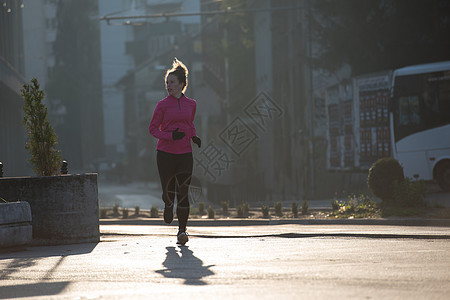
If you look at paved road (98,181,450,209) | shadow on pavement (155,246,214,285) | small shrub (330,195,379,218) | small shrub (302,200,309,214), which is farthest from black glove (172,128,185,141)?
small shrub (302,200,309,214)

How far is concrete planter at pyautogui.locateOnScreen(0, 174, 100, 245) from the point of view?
9.93 meters

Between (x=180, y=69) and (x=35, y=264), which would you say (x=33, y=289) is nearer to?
(x=35, y=264)

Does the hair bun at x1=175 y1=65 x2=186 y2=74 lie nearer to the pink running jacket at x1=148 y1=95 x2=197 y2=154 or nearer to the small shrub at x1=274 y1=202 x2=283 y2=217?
the pink running jacket at x1=148 y1=95 x2=197 y2=154

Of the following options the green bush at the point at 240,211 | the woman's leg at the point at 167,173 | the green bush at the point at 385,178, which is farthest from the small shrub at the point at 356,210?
the woman's leg at the point at 167,173

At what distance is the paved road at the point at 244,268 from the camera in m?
5.72

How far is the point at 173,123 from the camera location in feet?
30.6

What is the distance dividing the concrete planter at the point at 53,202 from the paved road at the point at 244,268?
254mm

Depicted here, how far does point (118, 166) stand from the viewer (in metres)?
80.4

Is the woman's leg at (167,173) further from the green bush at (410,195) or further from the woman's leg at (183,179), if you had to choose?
the green bush at (410,195)

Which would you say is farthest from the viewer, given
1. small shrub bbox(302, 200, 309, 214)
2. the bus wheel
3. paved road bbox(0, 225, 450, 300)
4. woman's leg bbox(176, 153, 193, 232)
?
the bus wheel

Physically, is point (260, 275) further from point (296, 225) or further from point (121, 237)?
point (296, 225)

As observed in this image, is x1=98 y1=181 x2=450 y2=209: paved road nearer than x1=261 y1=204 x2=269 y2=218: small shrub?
No

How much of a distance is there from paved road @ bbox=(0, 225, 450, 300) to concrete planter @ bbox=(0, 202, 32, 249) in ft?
0.51

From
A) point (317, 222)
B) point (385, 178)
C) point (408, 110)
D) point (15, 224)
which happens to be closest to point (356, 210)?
point (385, 178)
